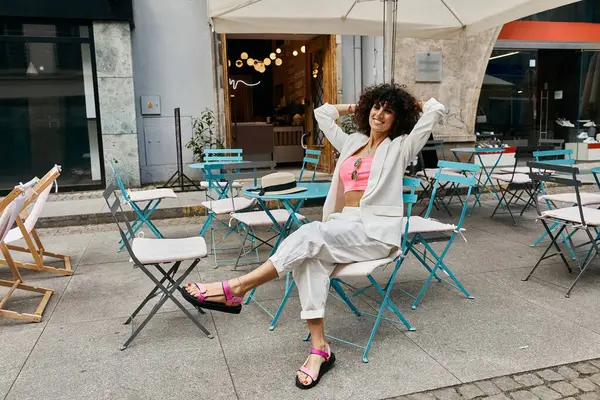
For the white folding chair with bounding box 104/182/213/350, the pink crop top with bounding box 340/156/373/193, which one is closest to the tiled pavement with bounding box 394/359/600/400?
the pink crop top with bounding box 340/156/373/193

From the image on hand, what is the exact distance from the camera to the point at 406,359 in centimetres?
295

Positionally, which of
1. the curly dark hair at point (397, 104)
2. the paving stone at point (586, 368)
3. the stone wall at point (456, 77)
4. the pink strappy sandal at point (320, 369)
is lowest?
the paving stone at point (586, 368)

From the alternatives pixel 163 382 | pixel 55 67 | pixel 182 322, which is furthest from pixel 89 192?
pixel 163 382

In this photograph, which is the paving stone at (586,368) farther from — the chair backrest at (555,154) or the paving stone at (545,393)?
the chair backrest at (555,154)

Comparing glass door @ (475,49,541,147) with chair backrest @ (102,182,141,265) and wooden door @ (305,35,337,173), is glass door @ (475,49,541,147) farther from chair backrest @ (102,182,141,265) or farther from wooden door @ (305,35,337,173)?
chair backrest @ (102,182,141,265)

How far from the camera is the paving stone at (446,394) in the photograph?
2.55m

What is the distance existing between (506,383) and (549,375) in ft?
0.91

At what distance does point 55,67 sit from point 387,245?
8.38 m

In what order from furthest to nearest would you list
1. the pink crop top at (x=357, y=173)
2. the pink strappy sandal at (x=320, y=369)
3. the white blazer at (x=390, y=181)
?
1. the pink crop top at (x=357, y=173)
2. the white blazer at (x=390, y=181)
3. the pink strappy sandal at (x=320, y=369)

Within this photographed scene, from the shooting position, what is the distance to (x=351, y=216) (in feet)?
10.6

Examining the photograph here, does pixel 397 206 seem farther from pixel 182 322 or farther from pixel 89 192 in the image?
pixel 89 192

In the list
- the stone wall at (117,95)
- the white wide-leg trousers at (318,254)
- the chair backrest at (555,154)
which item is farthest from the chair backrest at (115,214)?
the stone wall at (117,95)

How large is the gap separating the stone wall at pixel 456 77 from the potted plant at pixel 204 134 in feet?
12.9

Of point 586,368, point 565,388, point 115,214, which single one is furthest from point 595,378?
point 115,214
